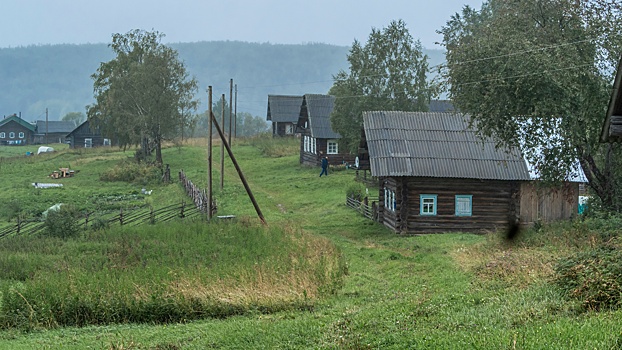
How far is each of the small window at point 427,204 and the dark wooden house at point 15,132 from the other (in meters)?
89.6

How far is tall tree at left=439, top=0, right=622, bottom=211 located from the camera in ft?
71.2

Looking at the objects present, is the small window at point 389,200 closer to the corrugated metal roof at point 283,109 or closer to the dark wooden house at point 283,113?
the dark wooden house at point 283,113

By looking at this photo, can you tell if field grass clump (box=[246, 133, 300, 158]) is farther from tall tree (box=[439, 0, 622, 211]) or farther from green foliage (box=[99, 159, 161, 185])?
tall tree (box=[439, 0, 622, 211])

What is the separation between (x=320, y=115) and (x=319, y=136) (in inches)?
119

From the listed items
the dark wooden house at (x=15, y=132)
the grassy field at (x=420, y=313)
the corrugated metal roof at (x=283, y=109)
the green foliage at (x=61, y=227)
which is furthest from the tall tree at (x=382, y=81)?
the dark wooden house at (x=15, y=132)

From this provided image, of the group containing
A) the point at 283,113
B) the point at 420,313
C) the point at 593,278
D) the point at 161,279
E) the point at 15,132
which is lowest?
the point at 161,279

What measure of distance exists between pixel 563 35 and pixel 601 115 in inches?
113

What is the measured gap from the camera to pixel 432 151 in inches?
1125

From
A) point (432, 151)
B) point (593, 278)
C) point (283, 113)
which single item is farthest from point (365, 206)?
point (283, 113)

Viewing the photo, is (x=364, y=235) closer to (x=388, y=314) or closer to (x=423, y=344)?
(x=388, y=314)

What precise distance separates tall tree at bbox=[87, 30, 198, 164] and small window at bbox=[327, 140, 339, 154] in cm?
1265

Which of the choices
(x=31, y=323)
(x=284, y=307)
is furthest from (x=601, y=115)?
(x=31, y=323)

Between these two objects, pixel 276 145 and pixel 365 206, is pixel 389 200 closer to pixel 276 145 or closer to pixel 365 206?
pixel 365 206

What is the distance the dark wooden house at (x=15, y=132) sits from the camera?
10488 cm
